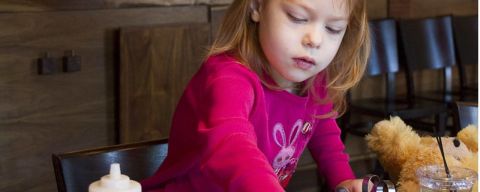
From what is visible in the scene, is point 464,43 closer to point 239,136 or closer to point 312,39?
point 312,39

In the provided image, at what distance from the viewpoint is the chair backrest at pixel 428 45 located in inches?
152

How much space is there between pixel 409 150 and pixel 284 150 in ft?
0.86

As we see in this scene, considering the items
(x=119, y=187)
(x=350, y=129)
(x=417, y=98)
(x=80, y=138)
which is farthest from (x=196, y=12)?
(x=119, y=187)

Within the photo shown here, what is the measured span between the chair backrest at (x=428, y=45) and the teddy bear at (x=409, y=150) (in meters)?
2.24

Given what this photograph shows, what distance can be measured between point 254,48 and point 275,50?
80 mm

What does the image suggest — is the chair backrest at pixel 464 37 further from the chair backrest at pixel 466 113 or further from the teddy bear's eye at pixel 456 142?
the teddy bear's eye at pixel 456 142

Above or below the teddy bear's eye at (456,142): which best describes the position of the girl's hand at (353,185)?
below

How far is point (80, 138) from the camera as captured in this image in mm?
3127

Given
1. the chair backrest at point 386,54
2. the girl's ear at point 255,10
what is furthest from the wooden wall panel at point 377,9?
the girl's ear at point 255,10

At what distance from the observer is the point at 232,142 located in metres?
1.14

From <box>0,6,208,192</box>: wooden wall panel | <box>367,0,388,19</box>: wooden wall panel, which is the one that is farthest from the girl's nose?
<box>367,0,388,19</box>: wooden wall panel

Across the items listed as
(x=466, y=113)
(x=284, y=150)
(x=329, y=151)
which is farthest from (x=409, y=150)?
(x=466, y=113)

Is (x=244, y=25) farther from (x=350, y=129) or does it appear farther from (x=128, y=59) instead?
→ (x=350, y=129)

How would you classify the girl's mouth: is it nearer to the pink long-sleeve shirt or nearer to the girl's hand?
the pink long-sleeve shirt
